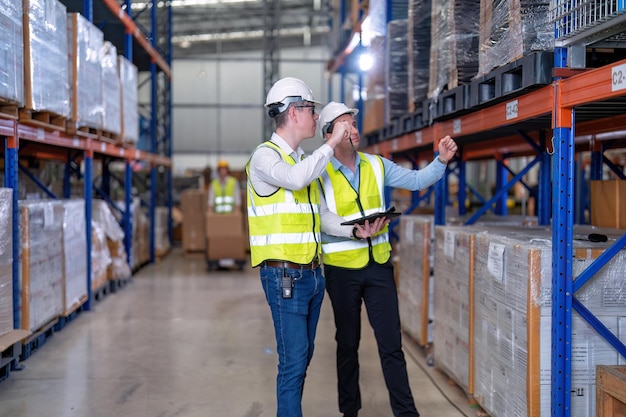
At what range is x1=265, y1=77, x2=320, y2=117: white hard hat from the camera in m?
3.30

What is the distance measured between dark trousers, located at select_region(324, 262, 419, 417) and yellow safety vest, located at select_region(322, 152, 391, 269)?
2.5 inches

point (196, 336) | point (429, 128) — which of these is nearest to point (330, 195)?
point (429, 128)

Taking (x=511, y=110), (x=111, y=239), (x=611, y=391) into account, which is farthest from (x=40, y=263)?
(x=611, y=391)

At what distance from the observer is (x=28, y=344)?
5723 mm

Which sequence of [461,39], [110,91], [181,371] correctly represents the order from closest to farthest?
[461,39] < [181,371] < [110,91]

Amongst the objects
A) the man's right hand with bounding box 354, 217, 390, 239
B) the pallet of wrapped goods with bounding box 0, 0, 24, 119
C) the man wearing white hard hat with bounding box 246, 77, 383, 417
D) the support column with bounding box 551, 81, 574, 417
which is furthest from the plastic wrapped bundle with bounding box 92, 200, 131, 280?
the support column with bounding box 551, 81, 574, 417

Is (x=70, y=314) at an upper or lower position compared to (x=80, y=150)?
lower

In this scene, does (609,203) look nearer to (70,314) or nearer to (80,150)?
(70,314)

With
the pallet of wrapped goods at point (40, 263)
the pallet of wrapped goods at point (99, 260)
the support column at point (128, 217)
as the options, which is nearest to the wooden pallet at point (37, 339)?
the pallet of wrapped goods at point (40, 263)

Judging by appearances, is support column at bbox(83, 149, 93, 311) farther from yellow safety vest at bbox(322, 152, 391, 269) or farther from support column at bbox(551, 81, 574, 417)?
support column at bbox(551, 81, 574, 417)

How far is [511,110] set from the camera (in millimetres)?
3836

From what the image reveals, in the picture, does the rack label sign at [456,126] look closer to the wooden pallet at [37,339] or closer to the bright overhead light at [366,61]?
the bright overhead light at [366,61]

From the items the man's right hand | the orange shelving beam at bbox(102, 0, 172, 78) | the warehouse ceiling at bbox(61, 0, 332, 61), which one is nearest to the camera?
the man's right hand

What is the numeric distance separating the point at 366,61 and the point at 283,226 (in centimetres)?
597
